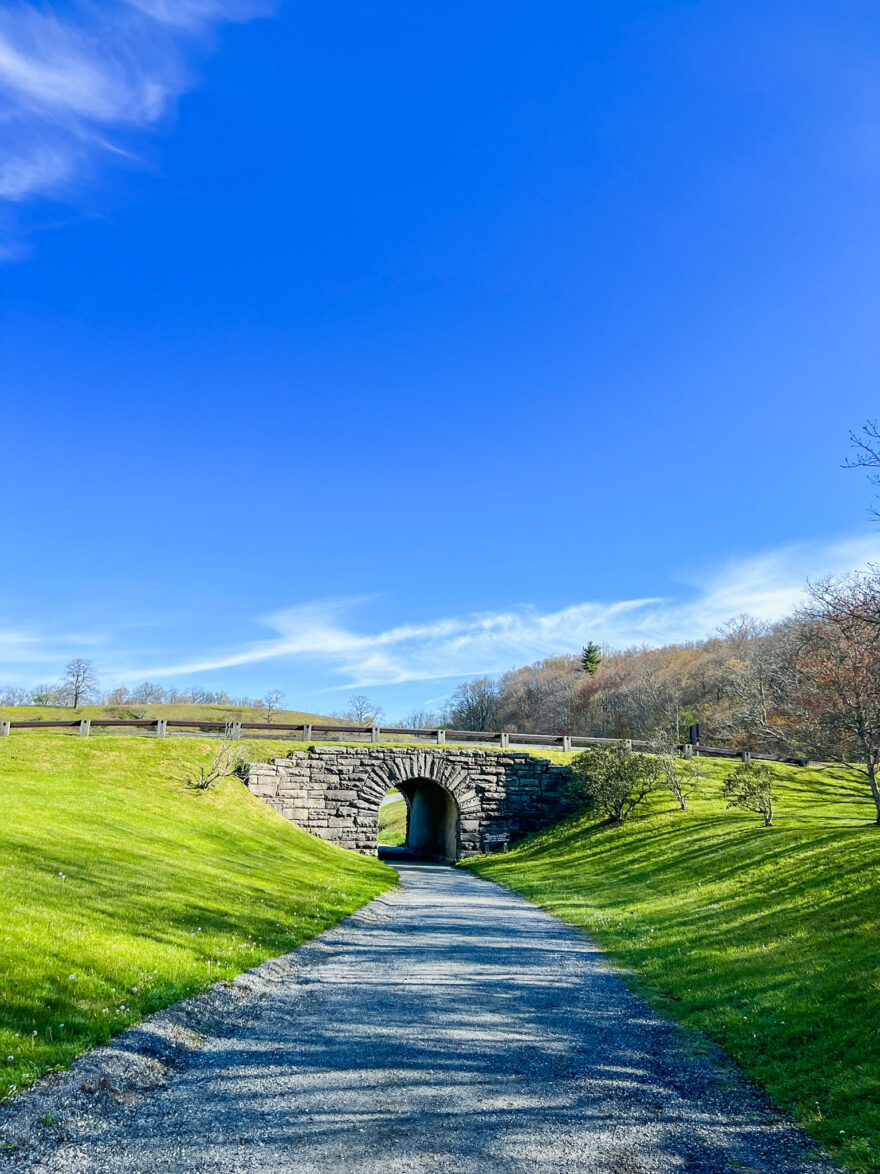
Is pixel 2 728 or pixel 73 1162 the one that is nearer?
pixel 73 1162

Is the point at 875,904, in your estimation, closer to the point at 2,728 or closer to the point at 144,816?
the point at 144,816

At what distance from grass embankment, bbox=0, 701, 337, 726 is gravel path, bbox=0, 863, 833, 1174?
8142 cm

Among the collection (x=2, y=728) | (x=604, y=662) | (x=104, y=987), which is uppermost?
(x=604, y=662)

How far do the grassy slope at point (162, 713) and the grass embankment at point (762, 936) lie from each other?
68.6 m

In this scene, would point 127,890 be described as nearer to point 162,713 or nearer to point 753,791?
point 753,791

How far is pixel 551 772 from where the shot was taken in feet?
125

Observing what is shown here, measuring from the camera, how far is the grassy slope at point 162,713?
90.7 m

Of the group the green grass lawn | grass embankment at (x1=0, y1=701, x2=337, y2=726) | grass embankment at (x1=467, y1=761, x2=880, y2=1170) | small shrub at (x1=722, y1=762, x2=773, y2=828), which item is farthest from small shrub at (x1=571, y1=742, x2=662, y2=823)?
grass embankment at (x1=0, y1=701, x2=337, y2=726)

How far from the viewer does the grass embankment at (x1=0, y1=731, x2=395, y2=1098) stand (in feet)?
26.8

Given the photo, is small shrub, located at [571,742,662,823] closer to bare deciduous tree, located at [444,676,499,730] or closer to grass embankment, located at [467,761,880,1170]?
grass embankment, located at [467,761,880,1170]

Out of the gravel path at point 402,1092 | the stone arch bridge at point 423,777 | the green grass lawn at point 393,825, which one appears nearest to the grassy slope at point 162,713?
the green grass lawn at point 393,825

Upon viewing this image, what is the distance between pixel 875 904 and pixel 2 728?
37285mm

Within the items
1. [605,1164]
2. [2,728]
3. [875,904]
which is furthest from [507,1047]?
[2,728]

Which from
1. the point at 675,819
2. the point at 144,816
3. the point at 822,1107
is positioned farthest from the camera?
the point at 675,819
